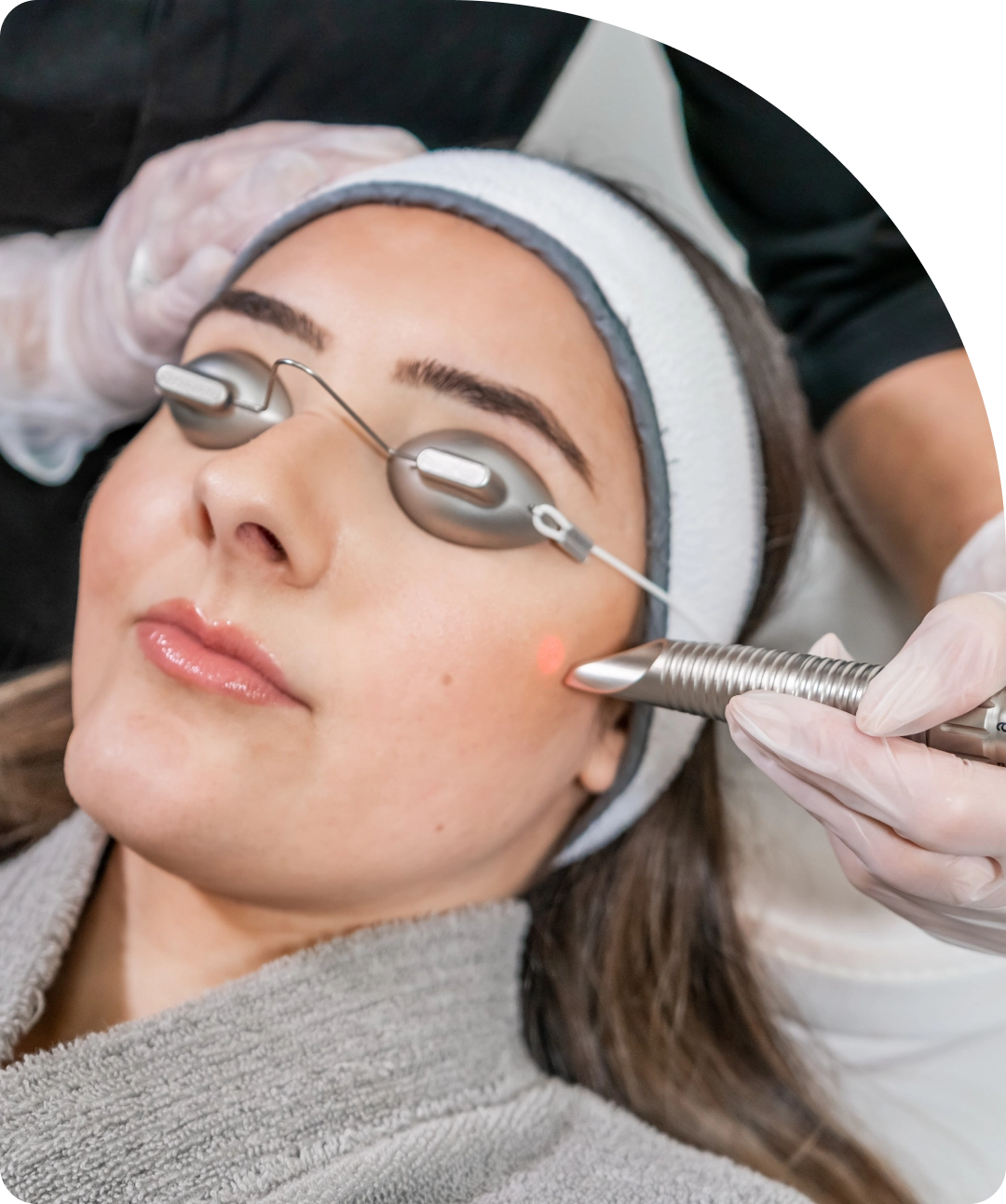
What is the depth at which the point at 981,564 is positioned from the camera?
0.81 meters

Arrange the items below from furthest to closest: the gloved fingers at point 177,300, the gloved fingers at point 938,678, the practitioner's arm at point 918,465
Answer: the gloved fingers at point 177,300
the practitioner's arm at point 918,465
the gloved fingers at point 938,678

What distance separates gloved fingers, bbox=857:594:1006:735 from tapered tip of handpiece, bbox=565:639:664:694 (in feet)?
0.58

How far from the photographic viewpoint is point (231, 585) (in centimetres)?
69

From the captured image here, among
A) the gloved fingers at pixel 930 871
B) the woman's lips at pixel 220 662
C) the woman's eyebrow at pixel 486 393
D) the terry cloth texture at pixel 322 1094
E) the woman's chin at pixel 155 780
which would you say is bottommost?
the terry cloth texture at pixel 322 1094

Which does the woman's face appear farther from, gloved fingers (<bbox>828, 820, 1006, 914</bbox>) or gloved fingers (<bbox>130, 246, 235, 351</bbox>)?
gloved fingers (<bbox>828, 820, 1006, 914</bbox>)

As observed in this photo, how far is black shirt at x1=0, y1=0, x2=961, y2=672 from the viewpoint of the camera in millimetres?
891

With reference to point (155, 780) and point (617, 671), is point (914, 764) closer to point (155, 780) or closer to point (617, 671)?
point (617, 671)

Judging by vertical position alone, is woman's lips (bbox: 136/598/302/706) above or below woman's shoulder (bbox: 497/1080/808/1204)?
above

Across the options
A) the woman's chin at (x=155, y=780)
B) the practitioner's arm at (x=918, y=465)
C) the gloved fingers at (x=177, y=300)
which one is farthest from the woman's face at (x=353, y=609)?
the practitioner's arm at (x=918, y=465)

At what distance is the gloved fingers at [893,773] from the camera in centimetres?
61

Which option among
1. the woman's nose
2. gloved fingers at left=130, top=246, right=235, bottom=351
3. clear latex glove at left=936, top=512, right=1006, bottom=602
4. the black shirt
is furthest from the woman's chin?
clear latex glove at left=936, top=512, right=1006, bottom=602

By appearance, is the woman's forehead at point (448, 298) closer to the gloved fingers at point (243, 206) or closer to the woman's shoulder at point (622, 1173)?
the gloved fingers at point (243, 206)

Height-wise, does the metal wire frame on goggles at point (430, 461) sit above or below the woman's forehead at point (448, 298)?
below

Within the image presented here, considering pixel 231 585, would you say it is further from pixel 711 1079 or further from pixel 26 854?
pixel 711 1079
